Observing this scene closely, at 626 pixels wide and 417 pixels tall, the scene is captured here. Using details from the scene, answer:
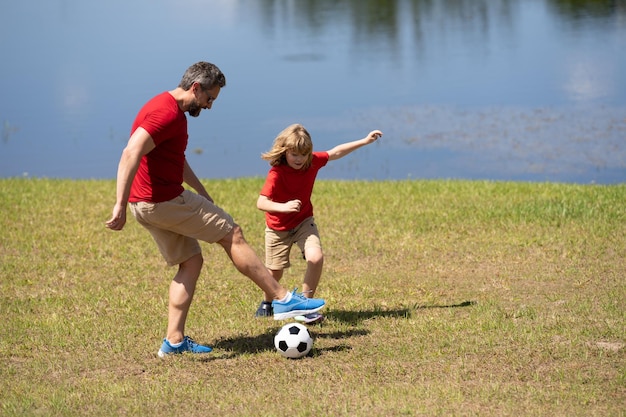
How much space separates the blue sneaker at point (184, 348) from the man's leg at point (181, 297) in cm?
4

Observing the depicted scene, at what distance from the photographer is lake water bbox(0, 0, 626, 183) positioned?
18.5m

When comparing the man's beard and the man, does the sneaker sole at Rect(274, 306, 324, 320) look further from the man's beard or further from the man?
the man's beard

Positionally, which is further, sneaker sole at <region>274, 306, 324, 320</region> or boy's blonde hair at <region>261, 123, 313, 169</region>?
boy's blonde hair at <region>261, 123, 313, 169</region>

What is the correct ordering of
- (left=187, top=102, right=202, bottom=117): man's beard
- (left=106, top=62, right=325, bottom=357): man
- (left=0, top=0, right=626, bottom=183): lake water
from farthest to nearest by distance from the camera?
1. (left=0, top=0, right=626, bottom=183): lake water
2. (left=187, top=102, right=202, bottom=117): man's beard
3. (left=106, top=62, right=325, bottom=357): man

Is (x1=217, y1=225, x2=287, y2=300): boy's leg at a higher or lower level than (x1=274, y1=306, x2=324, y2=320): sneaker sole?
higher

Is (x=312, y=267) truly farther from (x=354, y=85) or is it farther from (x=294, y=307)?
(x=354, y=85)

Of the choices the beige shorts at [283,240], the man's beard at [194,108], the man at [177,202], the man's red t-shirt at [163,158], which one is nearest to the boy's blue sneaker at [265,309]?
the beige shorts at [283,240]

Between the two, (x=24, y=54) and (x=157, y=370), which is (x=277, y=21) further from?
(x=157, y=370)

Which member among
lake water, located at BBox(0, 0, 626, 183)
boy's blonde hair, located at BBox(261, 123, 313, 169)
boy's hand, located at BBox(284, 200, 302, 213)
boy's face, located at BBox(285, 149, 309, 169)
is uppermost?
boy's blonde hair, located at BBox(261, 123, 313, 169)

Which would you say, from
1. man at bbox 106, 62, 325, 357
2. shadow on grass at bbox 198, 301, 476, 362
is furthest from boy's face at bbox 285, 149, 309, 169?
shadow on grass at bbox 198, 301, 476, 362

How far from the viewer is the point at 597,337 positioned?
7.19m

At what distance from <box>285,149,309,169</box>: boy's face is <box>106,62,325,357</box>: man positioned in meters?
0.78

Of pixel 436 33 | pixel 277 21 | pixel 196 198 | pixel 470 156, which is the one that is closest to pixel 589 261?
pixel 196 198

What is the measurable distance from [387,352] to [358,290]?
178cm
